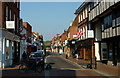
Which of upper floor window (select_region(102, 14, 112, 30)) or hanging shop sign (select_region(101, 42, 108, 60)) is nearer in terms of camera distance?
upper floor window (select_region(102, 14, 112, 30))

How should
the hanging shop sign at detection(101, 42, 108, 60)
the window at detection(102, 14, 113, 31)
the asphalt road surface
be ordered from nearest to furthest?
1. the asphalt road surface
2. the window at detection(102, 14, 113, 31)
3. the hanging shop sign at detection(101, 42, 108, 60)

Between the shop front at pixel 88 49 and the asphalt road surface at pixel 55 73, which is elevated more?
the shop front at pixel 88 49

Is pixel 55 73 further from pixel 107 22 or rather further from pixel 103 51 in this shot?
pixel 103 51

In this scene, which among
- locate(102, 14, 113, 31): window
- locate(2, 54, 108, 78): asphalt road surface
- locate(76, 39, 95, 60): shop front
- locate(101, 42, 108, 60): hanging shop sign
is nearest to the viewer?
locate(2, 54, 108, 78): asphalt road surface

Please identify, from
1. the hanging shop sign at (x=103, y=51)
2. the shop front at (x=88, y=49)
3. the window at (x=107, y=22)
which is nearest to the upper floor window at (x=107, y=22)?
the window at (x=107, y=22)

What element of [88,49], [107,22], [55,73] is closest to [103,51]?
[107,22]

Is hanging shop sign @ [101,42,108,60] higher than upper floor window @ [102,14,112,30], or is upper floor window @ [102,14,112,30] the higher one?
upper floor window @ [102,14,112,30]

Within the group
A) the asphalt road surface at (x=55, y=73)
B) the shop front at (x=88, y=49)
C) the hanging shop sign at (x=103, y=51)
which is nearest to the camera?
the asphalt road surface at (x=55, y=73)

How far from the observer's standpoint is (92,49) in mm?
32000

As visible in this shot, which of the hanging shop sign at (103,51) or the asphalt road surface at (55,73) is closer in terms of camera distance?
the asphalt road surface at (55,73)

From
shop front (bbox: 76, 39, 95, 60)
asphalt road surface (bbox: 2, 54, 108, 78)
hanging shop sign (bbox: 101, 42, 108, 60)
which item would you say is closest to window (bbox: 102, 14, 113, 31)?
hanging shop sign (bbox: 101, 42, 108, 60)

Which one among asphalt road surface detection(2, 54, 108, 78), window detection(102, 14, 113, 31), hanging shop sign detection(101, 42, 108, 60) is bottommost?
asphalt road surface detection(2, 54, 108, 78)

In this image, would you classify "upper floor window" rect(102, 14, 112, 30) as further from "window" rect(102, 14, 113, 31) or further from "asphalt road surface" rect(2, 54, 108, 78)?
"asphalt road surface" rect(2, 54, 108, 78)

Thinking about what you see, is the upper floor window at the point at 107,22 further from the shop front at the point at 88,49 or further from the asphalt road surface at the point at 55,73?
the shop front at the point at 88,49
